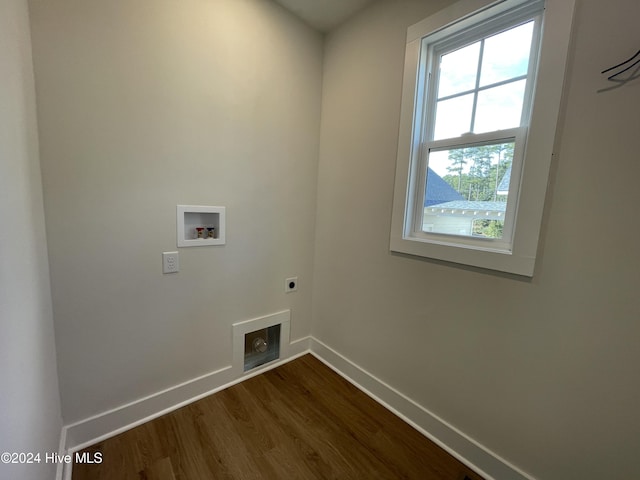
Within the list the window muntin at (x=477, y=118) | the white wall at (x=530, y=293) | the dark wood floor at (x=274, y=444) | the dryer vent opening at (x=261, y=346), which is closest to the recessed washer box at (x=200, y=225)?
the dryer vent opening at (x=261, y=346)

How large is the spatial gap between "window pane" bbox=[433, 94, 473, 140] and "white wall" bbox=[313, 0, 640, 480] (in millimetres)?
239

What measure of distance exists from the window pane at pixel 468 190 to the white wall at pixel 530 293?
21 cm

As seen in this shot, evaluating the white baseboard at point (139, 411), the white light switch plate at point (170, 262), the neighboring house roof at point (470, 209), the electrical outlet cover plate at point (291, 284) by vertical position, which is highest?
the neighboring house roof at point (470, 209)

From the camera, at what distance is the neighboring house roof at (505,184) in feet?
3.96

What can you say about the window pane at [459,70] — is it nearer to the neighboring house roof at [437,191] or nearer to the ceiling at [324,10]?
the neighboring house roof at [437,191]

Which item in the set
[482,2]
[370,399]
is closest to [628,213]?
[482,2]

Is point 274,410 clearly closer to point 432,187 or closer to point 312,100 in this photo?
point 432,187

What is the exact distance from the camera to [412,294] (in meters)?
1.54

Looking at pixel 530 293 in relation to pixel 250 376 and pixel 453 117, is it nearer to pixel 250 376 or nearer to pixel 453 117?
pixel 453 117

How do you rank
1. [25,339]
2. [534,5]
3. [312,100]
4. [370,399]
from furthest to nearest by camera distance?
1. [312,100]
2. [370,399]
3. [534,5]
4. [25,339]

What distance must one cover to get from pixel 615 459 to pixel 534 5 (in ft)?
6.07

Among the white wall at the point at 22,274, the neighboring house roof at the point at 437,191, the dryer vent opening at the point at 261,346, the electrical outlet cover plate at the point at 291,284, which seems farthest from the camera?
the electrical outlet cover plate at the point at 291,284

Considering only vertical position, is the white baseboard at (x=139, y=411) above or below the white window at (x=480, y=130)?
below

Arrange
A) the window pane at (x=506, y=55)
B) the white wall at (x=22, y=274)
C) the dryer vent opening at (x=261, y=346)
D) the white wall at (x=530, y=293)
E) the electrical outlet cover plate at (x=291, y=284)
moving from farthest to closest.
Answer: the electrical outlet cover plate at (x=291, y=284) → the dryer vent opening at (x=261, y=346) → the window pane at (x=506, y=55) → the white wall at (x=530, y=293) → the white wall at (x=22, y=274)
